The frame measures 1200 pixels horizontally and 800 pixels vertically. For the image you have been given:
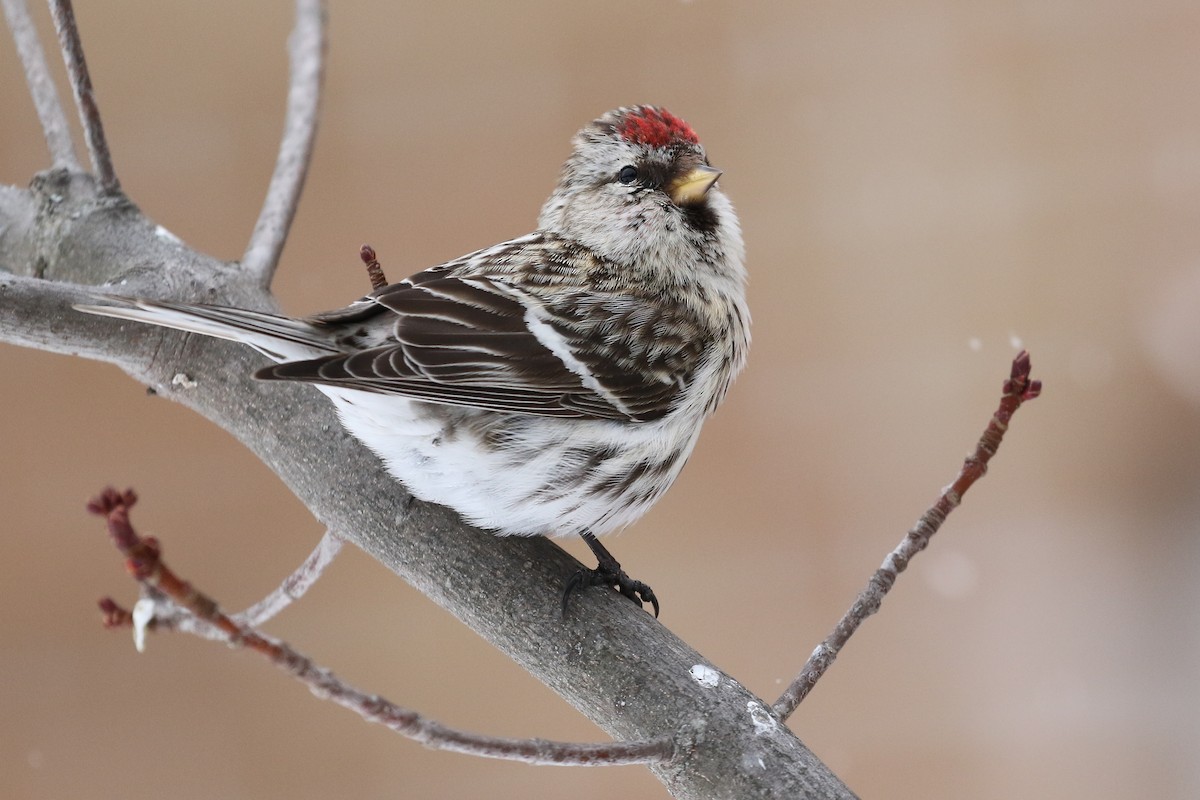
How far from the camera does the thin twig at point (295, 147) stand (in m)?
1.32

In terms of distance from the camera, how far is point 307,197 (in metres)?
2.35

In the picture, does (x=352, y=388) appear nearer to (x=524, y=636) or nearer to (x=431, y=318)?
(x=431, y=318)

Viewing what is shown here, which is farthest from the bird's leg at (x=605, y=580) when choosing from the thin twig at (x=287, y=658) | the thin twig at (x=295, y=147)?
the thin twig at (x=295, y=147)

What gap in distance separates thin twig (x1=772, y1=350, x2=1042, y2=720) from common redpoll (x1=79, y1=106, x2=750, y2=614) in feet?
0.67

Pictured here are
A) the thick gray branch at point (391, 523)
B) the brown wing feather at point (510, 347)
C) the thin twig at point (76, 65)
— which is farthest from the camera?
the thin twig at point (76, 65)

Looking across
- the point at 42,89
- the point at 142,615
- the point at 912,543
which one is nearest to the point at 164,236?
the point at 42,89

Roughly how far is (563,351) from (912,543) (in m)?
0.38

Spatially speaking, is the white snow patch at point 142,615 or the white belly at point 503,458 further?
the white belly at point 503,458

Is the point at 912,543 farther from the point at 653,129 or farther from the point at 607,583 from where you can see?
the point at 653,129

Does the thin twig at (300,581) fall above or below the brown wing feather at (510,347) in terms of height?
below

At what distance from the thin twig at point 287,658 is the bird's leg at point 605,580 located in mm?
228

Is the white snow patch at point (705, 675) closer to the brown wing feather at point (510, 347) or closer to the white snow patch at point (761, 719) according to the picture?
the white snow patch at point (761, 719)

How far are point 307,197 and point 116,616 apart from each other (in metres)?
1.84

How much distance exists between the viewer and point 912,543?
3.36 ft
